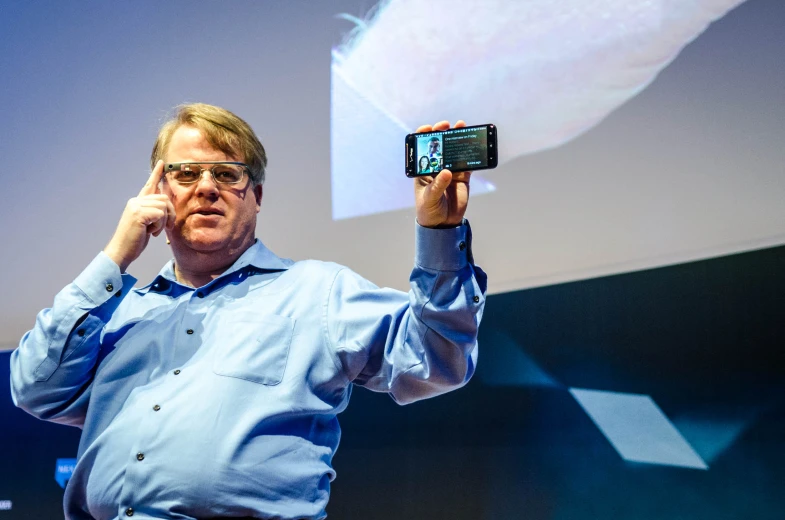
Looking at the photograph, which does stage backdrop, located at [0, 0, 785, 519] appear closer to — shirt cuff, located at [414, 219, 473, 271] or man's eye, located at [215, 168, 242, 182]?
man's eye, located at [215, 168, 242, 182]

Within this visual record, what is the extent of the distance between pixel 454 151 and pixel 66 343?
2.57 ft

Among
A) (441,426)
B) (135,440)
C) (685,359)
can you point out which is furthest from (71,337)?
(685,359)

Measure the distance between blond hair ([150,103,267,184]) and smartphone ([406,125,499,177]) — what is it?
0.52 meters

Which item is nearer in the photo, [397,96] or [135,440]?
[135,440]

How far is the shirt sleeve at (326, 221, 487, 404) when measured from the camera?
1080 mm

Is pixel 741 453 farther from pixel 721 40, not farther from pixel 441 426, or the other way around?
pixel 721 40

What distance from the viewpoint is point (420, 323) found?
1113 mm

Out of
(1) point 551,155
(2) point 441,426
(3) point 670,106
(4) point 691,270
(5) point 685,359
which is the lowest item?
(2) point 441,426

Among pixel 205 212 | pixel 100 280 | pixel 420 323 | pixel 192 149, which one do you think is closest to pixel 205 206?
pixel 205 212

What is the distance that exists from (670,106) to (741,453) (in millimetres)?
1011

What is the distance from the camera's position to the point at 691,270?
6.61 ft

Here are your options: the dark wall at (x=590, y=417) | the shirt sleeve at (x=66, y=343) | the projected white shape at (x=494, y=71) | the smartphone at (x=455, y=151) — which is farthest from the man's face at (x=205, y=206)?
the dark wall at (x=590, y=417)

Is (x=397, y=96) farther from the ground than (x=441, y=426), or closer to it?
farther from the ground

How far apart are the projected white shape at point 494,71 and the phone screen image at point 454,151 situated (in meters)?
1.04
